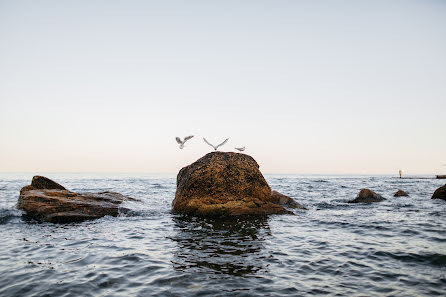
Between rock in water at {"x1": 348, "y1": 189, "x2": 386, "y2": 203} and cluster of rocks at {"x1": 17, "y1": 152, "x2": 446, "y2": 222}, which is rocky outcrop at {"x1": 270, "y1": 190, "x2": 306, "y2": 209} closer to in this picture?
cluster of rocks at {"x1": 17, "y1": 152, "x2": 446, "y2": 222}

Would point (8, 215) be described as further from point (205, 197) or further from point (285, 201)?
point (285, 201)

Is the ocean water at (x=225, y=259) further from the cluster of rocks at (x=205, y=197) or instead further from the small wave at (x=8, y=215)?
the cluster of rocks at (x=205, y=197)

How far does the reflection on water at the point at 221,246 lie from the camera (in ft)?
17.2

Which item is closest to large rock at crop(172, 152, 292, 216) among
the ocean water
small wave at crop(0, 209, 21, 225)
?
the ocean water

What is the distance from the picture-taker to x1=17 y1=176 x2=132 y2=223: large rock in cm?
1052

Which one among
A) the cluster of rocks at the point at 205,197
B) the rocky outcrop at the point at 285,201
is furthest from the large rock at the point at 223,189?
the rocky outcrop at the point at 285,201

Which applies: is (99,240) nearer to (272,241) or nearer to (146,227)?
(146,227)

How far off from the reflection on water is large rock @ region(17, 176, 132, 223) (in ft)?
12.8

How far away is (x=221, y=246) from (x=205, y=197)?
15.8 feet

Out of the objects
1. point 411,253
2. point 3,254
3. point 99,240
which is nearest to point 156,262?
point 99,240

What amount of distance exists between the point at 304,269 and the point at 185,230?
14.6ft

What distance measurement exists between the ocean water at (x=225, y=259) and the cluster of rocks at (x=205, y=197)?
127 cm

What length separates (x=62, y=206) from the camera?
1095cm

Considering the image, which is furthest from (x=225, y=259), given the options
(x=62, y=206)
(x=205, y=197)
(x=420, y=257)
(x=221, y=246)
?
(x=62, y=206)
